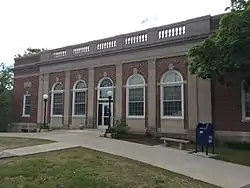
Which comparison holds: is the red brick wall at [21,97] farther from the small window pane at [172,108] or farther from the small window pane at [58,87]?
the small window pane at [172,108]

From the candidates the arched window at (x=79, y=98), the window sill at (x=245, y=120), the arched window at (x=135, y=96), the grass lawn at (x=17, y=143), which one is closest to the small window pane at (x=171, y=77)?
the arched window at (x=135, y=96)

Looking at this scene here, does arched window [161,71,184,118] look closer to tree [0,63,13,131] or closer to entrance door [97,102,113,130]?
entrance door [97,102,113,130]

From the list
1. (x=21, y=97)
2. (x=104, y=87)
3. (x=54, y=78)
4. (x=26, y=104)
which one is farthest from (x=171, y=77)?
(x=21, y=97)

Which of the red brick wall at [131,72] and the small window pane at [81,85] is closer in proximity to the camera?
the red brick wall at [131,72]

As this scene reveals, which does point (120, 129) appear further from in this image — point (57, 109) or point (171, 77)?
point (57, 109)

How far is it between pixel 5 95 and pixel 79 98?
9.85 meters

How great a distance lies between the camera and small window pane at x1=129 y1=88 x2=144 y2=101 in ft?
72.2

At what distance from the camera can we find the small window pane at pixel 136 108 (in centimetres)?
2191

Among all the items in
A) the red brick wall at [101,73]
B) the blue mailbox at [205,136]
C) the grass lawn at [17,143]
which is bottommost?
the grass lawn at [17,143]

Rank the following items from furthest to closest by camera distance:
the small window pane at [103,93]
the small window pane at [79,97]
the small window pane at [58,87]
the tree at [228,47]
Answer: the small window pane at [58,87] < the small window pane at [79,97] < the small window pane at [103,93] < the tree at [228,47]

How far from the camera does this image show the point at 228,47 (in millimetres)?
13688

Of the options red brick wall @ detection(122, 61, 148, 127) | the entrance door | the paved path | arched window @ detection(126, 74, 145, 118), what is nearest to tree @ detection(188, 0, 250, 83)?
the paved path

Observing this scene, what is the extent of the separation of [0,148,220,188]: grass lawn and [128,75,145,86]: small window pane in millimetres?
11806

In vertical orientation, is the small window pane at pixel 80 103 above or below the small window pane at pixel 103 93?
below
